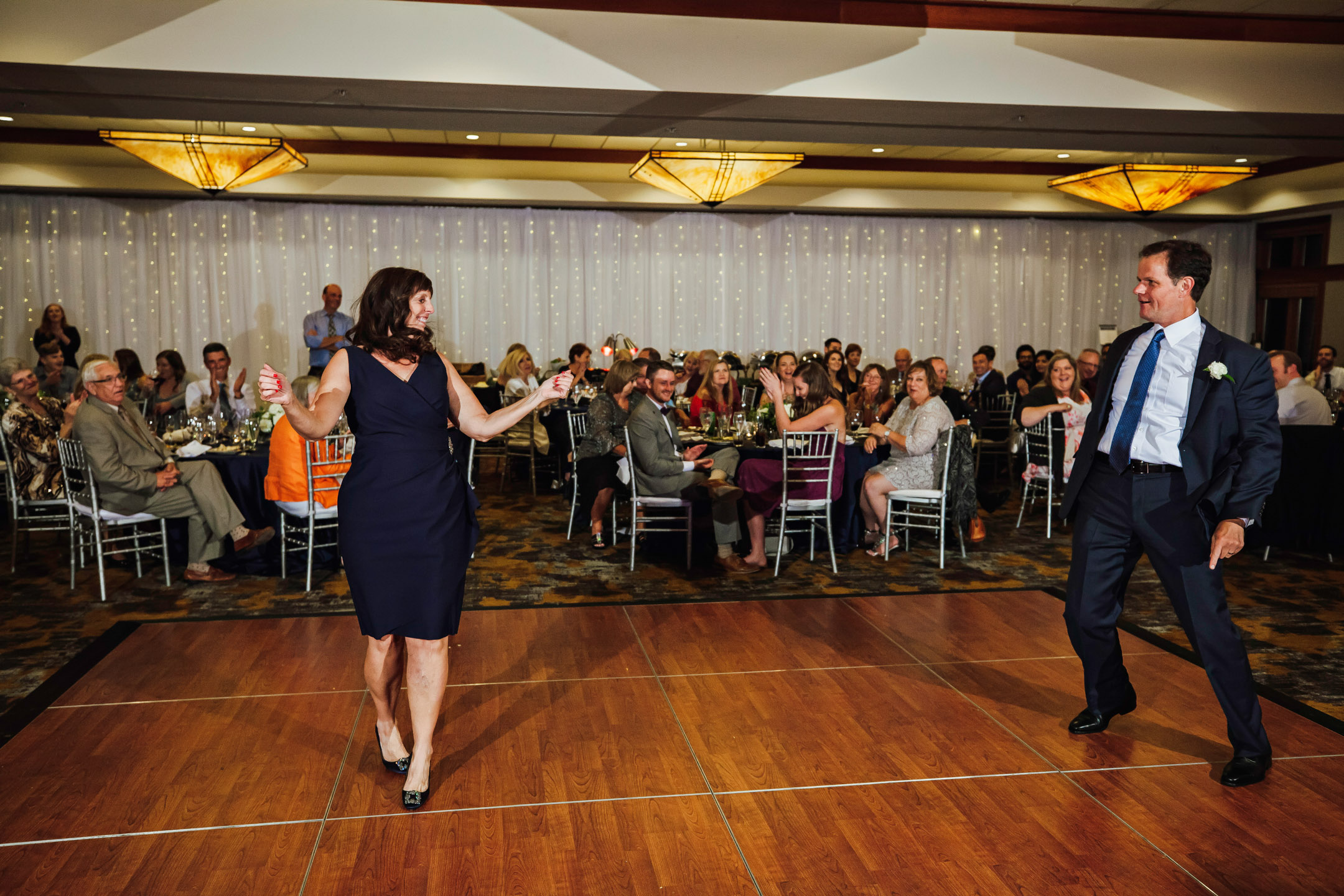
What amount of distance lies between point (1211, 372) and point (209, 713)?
148 inches

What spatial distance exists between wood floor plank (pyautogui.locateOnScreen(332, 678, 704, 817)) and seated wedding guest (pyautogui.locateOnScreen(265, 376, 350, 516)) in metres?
2.26

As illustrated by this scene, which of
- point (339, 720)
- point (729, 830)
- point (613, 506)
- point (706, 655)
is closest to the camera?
point (729, 830)

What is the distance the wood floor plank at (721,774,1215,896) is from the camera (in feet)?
8.33

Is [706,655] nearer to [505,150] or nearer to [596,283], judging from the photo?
[505,150]

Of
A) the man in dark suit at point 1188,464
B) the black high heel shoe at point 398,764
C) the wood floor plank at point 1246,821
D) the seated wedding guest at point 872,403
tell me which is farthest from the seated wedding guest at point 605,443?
the wood floor plank at point 1246,821

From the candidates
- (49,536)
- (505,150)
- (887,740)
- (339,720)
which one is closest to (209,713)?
(339,720)

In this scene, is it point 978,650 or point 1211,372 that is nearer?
point 1211,372

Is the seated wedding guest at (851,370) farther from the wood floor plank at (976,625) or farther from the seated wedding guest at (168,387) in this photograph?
the seated wedding guest at (168,387)

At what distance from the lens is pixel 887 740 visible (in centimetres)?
345

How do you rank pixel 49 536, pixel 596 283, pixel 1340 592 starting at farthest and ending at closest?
pixel 596 283, pixel 49 536, pixel 1340 592

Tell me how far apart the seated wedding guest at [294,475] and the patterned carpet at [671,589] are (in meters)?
0.50

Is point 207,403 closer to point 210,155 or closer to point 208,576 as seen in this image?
point 210,155

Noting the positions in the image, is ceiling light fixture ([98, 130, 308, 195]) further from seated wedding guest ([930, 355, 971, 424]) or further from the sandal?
the sandal

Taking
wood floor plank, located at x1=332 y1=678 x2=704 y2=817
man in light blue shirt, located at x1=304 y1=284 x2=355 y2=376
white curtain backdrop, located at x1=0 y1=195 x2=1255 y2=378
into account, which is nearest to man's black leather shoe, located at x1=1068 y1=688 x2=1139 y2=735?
wood floor plank, located at x1=332 y1=678 x2=704 y2=817
